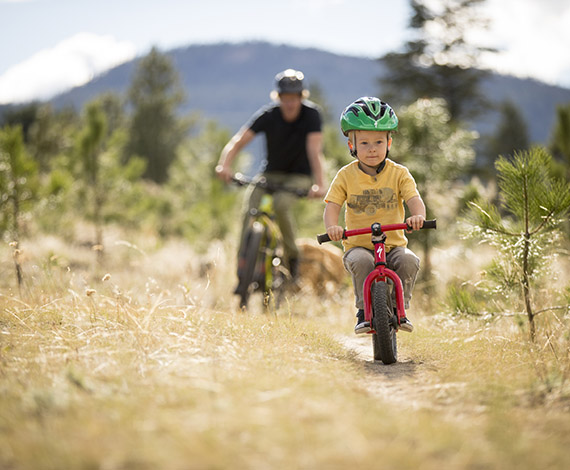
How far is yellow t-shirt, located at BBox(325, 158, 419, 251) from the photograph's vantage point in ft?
12.5

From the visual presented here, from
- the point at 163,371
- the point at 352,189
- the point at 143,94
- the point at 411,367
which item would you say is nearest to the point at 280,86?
the point at 352,189

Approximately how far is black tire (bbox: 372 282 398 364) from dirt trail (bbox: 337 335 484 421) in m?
0.06

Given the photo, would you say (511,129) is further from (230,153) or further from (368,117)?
(368,117)

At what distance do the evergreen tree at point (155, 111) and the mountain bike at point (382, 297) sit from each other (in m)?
33.7

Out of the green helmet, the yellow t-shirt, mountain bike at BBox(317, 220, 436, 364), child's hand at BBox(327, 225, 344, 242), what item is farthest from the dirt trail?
the green helmet

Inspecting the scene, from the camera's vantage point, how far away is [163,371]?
A: 2598 millimetres

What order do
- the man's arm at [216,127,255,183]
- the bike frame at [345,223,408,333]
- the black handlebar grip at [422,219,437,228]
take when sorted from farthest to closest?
the man's arm at [216,127,255,183] → the bike frame at [345,223,408,333] → the black handlebar grip at [422,219,437,228]

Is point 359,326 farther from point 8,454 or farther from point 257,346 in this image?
point 8,454

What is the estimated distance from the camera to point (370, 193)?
3828 mm

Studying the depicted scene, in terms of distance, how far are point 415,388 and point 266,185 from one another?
3400 mm

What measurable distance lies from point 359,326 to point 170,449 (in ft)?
6.50

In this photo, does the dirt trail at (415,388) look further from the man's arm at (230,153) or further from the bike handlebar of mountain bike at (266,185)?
the man's arm at (230,153)

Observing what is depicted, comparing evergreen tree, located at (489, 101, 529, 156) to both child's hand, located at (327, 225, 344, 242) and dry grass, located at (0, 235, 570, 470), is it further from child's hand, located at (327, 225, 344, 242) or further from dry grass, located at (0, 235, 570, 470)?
dry grass, located at (0, 235, 570, 470)

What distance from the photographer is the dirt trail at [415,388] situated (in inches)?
93.4
